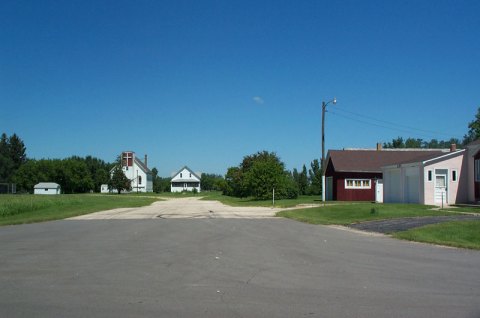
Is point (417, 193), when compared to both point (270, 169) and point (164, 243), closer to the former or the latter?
point (270, 169)

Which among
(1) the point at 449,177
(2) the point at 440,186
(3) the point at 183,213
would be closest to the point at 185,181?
(3) the point at 183,213

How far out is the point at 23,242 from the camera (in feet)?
54.4

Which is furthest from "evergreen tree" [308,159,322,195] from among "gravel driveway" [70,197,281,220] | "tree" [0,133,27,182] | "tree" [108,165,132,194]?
"tree" [0,133,27,182]

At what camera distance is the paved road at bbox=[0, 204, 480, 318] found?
7.54 metres

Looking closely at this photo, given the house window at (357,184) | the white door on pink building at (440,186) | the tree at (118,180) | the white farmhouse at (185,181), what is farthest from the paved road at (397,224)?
the white farmhouse at (185,181)

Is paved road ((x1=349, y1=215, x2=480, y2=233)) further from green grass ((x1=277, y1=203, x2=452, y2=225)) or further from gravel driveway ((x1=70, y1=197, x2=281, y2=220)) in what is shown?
gravel driveway ((x1=70, y1=197, x2=281, y2=220))

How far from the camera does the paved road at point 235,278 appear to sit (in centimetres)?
754

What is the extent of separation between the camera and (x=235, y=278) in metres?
9.98

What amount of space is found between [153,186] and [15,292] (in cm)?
11738

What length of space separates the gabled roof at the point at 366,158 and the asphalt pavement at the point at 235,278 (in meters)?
33.5

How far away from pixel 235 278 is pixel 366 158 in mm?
44282

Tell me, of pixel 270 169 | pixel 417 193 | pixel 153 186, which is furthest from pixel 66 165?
pixel 417 193

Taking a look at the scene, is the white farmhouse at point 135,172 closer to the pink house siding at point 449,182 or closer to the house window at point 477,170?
the pink house siding at point 449,182

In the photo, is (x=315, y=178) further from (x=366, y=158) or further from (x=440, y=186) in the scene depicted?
(x=440, y=186)
